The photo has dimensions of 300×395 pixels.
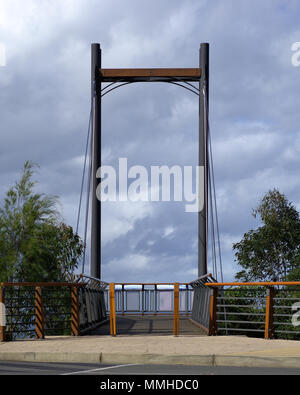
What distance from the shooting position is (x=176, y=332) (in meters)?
17.0

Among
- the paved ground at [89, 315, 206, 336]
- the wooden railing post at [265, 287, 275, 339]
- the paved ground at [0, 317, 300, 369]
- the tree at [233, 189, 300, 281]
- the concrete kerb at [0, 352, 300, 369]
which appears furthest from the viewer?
the tree at [233, 189, 300, 281]

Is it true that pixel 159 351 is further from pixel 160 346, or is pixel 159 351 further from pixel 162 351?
pixel 160 346

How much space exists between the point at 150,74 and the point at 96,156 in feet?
12.4

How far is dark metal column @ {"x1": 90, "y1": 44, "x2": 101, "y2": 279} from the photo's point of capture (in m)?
24.1

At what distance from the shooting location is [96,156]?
25.0 meters

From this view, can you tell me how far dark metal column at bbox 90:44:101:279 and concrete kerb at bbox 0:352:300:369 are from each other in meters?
10.8

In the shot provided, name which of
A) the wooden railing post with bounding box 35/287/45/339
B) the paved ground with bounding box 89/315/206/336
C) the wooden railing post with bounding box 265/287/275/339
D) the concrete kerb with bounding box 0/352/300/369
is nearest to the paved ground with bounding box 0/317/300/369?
the concrete kerb with bounding box 0/352/300/369

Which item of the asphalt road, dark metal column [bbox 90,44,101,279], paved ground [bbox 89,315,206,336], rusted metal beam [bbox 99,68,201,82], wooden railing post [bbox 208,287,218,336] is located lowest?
paved ground [bbox 89,315,206,336]

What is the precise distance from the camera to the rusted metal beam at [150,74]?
2595 centimetres

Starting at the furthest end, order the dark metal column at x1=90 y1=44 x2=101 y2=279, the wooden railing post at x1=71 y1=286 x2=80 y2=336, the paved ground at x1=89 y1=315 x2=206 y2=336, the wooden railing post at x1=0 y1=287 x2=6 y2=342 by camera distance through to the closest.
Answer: the dark metal column at x1=90 y1=44 x2=101 y2=279
the paved ground at x1=89 y1=315 x2=206 y2=336
the wooden railing post at x1=71 y1=286 x2=80 y2=336
the wooden railing post at x1=0 y1=287 x2=6 y2=342

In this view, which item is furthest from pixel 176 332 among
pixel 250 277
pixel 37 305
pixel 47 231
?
pixel 250 277

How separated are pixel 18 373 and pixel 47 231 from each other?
2118 centimetres

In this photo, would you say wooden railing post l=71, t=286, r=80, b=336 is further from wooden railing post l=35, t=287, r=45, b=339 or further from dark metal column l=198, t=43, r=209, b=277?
dark metal column l=198, t=43, r=209, b=277
